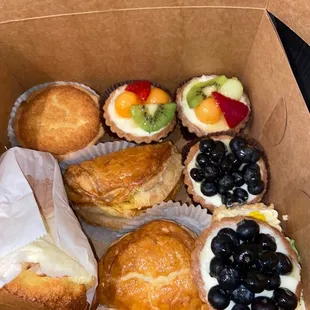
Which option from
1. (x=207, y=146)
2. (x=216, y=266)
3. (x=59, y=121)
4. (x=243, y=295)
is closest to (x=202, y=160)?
(x=207, y=146)

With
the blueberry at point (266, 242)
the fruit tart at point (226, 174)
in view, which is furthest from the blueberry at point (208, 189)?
the blueberry at point (266, 242)

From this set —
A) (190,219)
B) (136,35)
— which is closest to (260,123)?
(190,219)

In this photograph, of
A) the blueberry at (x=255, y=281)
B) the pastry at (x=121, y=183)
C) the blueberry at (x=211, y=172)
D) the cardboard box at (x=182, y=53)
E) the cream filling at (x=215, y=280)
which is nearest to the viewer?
the blueberry at (x=255, y=281)

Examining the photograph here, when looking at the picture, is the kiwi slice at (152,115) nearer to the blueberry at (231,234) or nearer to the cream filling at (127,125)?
the cream filling at (127,125)

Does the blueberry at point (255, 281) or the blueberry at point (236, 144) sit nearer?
the blueberry at point (255, 281)

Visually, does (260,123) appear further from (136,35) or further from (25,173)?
(25,173)

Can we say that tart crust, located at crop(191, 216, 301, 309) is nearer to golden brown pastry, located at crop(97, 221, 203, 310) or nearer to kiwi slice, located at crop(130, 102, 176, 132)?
golden brown pastry, located at crop(97, 221, 203, 310)

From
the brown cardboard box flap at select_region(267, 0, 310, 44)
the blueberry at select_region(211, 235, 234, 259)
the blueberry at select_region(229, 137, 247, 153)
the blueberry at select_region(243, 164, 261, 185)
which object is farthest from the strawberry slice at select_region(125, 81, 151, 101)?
the blueberry at select_region(211, 235, 234, 259)
